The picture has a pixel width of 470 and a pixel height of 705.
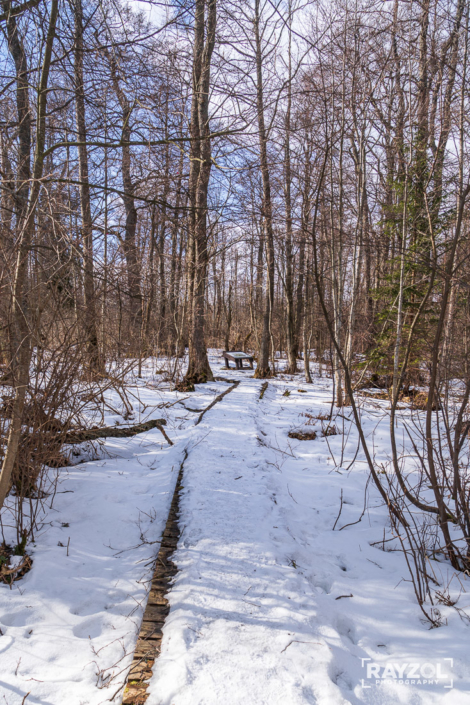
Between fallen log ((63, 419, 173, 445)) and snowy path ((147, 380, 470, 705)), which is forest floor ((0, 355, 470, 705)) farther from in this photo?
fallen log ((63, 419, 173, 445))

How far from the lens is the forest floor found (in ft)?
5.54

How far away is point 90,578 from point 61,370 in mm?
1600

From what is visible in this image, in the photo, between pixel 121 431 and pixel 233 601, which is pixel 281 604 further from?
pixel 121 431

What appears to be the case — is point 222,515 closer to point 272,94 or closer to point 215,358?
point 272,94

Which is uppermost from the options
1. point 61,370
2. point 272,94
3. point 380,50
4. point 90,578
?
point 380,50

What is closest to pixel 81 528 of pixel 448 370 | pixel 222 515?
pixel 222 515

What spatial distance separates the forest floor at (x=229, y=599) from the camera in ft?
5.54

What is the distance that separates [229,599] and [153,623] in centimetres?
45

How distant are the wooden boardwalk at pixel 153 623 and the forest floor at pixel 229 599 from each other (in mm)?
52

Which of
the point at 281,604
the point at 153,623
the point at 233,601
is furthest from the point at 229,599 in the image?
the point at 153,623

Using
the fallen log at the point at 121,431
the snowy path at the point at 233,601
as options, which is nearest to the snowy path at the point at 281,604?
the snowy path at the point at 233,601

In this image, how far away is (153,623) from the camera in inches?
79.3

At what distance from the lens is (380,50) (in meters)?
5.37

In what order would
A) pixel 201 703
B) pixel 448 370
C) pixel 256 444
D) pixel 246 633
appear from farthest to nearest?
pixel 256 444
pixel 448 370
pixel 246 633
pixel 201 703
